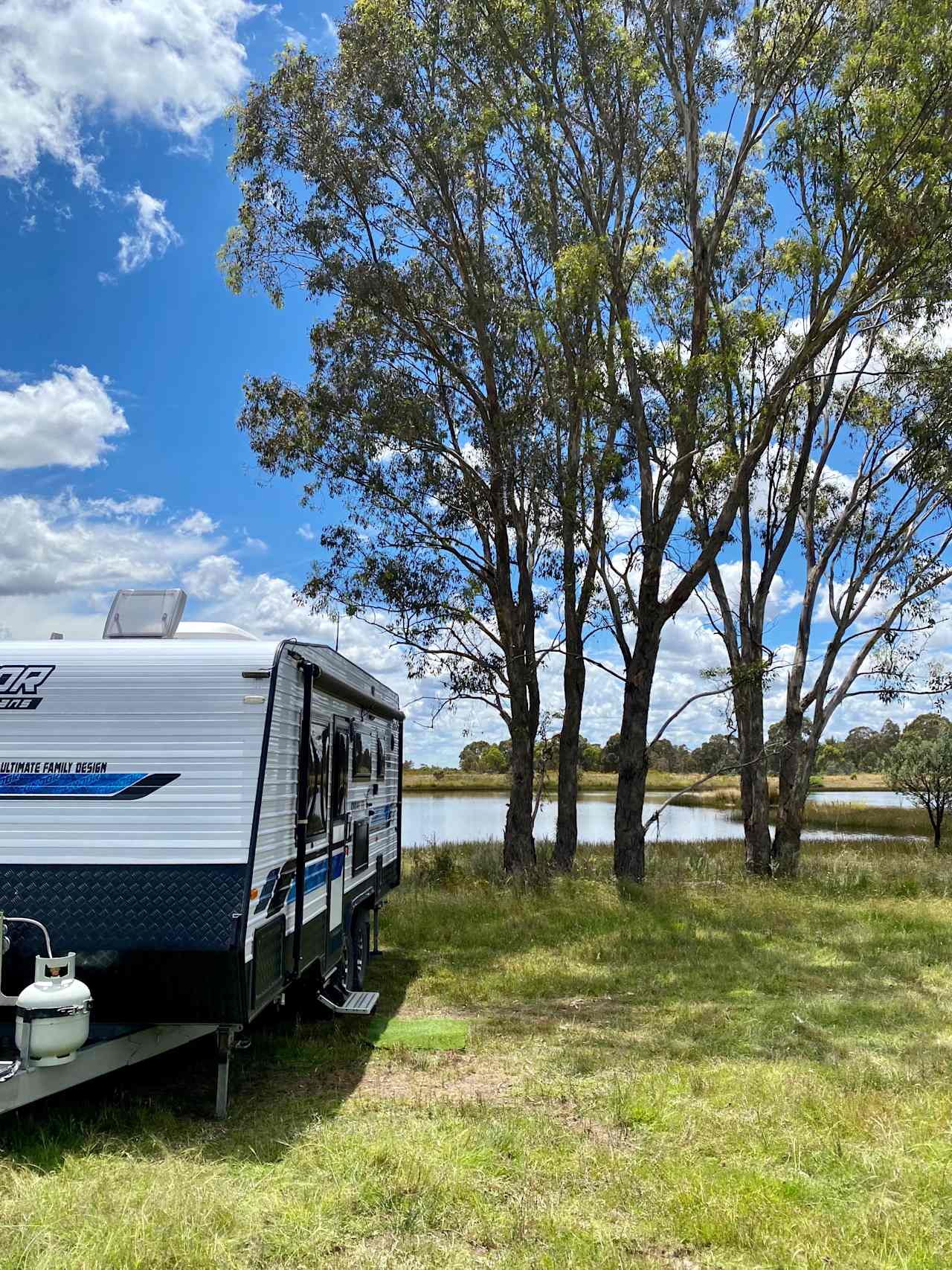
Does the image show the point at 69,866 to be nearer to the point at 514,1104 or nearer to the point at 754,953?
the point at 514,1104

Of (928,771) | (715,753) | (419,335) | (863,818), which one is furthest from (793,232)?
(715,753)

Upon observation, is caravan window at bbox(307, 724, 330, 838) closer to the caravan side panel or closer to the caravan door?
the caravan door

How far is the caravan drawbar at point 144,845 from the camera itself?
4996mm

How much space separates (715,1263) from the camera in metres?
3.84

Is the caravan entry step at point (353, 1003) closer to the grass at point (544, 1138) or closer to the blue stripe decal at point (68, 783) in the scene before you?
the grass at point (544, 1138)

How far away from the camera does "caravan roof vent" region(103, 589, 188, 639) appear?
247 inches

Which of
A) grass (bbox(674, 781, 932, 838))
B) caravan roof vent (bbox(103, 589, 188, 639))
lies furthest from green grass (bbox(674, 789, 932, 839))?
caravan roof vent (bbox(103, 589, 188, 639))

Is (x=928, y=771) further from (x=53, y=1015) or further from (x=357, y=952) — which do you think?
(x=53, y=1015)

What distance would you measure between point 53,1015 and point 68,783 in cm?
121

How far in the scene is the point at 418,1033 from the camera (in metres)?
7.22

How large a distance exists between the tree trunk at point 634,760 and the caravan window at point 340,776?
846cm

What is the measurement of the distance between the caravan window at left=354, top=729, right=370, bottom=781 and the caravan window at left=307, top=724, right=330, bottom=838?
1078 millimetres

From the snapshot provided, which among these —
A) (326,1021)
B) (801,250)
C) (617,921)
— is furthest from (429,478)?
(326,1021)

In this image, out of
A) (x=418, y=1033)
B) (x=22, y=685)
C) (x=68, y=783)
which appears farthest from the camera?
(x=418, y=1033)
